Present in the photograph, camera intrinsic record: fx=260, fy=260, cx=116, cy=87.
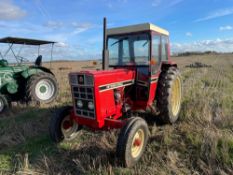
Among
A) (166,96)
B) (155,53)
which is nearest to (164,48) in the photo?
(155,53)

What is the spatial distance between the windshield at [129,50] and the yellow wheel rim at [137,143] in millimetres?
1555

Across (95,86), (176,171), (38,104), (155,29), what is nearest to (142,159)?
(176,171)

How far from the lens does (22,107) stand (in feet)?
25.8

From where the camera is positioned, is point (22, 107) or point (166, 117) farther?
point (22, 107)

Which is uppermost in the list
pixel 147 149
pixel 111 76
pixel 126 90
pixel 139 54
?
pixel 139 54

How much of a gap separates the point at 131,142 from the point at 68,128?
1685 millimetres

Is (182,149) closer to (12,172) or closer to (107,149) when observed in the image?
(107,149)

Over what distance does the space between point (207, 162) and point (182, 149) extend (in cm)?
51

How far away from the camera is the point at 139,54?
208 inches

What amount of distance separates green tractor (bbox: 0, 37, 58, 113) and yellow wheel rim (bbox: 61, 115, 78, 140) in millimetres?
3377

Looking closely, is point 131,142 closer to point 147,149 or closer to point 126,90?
point 147,149

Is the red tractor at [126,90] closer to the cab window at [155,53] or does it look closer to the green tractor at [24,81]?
the cab window at [155,53]

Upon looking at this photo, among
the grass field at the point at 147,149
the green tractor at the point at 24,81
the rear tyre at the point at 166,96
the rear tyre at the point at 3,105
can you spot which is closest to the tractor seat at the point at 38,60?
the green tractor at the point at 24,81

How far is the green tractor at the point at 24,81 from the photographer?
809cm
